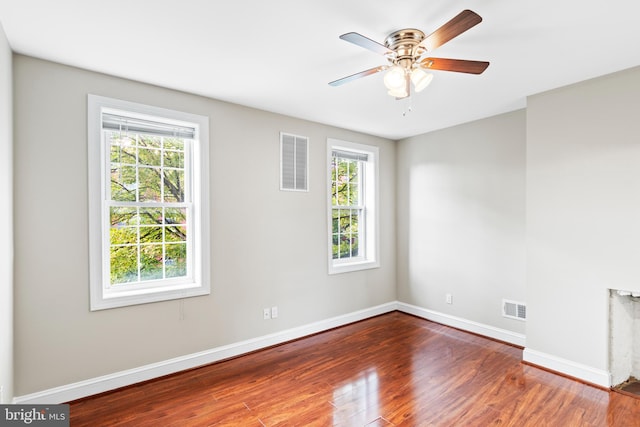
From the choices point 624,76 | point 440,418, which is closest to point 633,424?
point 440,418

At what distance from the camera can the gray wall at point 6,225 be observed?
1.94 m

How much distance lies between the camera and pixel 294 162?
3770 mm

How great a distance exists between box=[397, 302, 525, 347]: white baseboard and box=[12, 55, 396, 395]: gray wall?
0.81 metres

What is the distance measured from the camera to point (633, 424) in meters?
2.19

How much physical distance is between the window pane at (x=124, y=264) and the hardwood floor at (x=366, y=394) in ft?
2.91

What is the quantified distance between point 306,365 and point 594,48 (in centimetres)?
336

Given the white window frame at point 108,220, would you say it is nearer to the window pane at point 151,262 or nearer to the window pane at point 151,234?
the window pane at point 151,262

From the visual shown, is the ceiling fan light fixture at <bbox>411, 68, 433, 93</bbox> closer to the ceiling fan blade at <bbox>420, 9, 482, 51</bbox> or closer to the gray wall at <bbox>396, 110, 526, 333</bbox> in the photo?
the ceiling fan blade at <bbox>420, 9, 482, 51</bbox>

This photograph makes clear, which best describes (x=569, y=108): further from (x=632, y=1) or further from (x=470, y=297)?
(x=470, y=297)

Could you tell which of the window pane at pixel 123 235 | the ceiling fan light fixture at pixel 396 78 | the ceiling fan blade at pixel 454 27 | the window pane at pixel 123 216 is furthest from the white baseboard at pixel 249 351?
the ceiling fan blade at pixel 454 27

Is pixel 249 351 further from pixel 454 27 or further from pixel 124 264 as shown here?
pixel 454 27

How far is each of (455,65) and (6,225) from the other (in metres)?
2.93

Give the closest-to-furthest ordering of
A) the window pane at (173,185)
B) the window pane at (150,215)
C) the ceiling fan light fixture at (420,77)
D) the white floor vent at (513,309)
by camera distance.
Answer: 1. the ceiling fan light fixture at (420,77)
2. the window pane at (150,215)
3. the window pane at (173,185)
4. the white floor vent at (513,309)

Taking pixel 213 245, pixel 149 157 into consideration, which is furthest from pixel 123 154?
pixel 213 245
